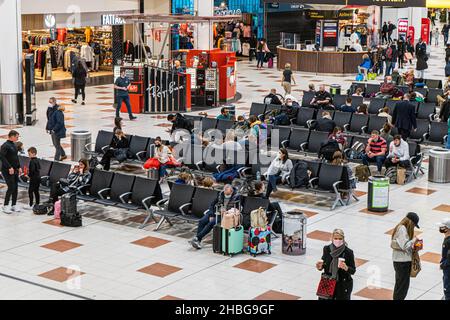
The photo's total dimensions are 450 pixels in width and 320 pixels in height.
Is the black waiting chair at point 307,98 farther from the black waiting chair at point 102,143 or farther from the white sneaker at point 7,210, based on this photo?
the white sneaker at point 7,210

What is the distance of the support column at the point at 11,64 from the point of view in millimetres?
24609

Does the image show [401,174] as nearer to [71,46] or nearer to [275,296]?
[275,296]

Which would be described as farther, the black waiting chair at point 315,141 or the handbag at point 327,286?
the black waiting chair at point 315,141

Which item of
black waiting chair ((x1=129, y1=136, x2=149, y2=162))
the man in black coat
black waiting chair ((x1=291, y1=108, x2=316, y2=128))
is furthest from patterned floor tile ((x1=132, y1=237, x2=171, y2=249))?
black waiting chair ((x1=291, y1=108, x2=316, y2=128))

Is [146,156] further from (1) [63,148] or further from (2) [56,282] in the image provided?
(2) [56,282]

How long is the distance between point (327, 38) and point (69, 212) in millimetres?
28255

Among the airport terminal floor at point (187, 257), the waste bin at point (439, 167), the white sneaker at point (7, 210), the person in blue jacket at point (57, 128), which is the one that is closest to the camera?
the airport terminal floor at point (187, 257)

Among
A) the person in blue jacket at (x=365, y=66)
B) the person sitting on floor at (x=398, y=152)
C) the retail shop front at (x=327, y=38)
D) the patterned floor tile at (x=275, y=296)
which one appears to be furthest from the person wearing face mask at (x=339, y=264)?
the person in blue jacket at (x=365, y=66)

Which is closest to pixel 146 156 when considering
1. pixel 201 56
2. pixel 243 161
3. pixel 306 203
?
pixel 243 161

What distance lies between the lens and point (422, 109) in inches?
936

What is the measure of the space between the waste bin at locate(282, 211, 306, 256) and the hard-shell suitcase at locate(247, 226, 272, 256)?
0.30 m

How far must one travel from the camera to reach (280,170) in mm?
16938

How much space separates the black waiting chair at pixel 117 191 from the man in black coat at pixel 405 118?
8.03 metres

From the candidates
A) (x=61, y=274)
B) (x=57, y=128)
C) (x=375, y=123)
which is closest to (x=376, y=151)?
(x=375, y=123)
